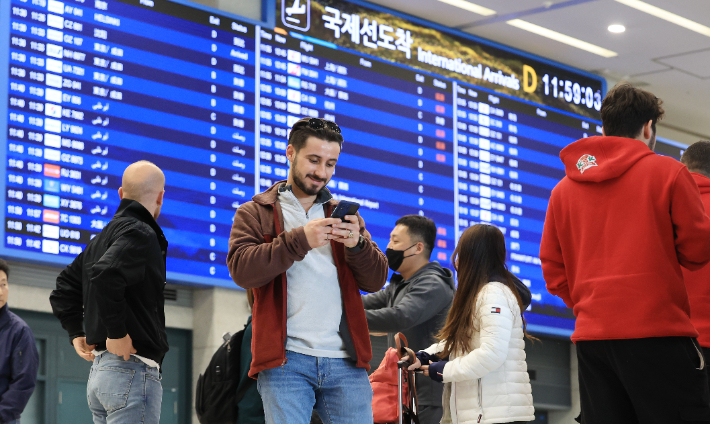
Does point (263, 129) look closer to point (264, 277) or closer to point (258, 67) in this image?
point (258, 67)

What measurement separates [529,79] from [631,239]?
20.1 feet

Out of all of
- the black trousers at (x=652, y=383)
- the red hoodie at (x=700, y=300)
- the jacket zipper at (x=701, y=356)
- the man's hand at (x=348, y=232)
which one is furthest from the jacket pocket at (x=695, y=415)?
the man's hand at (x=348, y=232)

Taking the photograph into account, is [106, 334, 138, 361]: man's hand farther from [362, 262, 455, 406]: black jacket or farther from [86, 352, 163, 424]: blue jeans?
[362, 262, 455, 406]: black jacket

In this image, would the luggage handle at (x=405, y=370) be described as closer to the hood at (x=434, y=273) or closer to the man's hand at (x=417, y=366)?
the man's hand at (x=417, y=366)

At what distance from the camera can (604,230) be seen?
327 cm

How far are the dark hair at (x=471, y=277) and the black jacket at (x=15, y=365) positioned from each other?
2517 millimetres

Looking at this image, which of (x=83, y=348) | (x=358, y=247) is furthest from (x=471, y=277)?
(x=83, y=348)

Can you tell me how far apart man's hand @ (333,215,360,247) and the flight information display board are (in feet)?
10.6

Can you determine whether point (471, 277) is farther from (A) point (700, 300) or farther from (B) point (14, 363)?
(B) point (14, 363)

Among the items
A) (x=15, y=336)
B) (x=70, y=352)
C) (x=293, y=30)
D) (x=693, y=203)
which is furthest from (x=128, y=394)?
(x=293, y=30)

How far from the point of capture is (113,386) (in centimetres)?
379

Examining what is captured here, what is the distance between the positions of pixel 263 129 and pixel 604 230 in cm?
413

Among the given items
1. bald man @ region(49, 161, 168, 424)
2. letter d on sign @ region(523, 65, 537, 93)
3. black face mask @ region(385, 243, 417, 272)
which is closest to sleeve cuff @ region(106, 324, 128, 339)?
bald man @ region(49, 161, 168, 424)

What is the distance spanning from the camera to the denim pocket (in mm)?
3770
